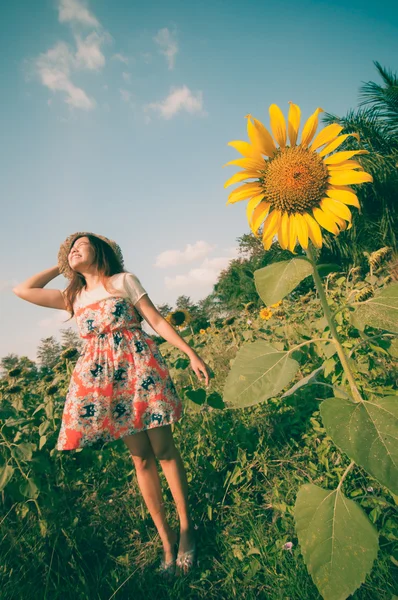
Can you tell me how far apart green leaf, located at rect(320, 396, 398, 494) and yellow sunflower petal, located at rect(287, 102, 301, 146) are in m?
0.80

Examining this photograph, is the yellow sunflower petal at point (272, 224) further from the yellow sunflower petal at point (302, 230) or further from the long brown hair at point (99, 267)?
the long brown hair at point (99, 267)

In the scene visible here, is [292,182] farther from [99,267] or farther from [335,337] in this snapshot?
[99,267]

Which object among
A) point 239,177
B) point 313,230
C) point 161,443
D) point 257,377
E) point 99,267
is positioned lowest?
point 161,443

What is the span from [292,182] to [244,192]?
14 cm

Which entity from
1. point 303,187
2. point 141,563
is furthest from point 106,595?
point 303,187

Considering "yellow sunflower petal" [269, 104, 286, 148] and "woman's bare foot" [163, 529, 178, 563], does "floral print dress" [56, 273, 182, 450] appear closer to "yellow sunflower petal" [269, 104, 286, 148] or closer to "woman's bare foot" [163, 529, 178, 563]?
"woman's bare foot" [163, 529, 178, 563]

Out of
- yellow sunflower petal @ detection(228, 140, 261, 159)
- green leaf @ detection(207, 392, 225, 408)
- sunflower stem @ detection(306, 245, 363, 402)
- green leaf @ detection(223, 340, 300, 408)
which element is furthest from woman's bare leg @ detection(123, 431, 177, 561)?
yellow sunflower petal @ detection(228, 140, 261, 159)

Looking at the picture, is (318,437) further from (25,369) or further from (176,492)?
(25,369)

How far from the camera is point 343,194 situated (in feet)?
3.29

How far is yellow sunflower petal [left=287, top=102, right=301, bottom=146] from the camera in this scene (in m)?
1.05

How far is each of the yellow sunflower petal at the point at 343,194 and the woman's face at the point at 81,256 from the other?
144cm

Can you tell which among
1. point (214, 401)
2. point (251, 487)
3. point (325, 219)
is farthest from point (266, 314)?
point (325, 219)

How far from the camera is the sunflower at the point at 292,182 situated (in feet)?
3.29

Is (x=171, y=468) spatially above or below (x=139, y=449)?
below
